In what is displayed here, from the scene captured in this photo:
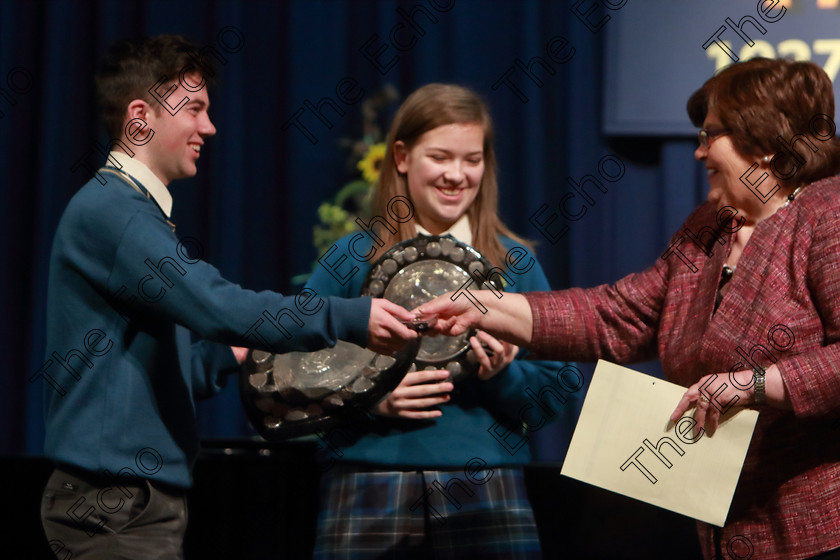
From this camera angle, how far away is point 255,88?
158 inches

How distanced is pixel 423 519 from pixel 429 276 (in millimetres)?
535

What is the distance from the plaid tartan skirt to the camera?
71.2 inches

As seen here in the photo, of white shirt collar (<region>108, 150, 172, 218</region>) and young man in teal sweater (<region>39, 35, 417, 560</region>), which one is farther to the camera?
white shirt collar (<region>108, 150, 172, 218</region>)

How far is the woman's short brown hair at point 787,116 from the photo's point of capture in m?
1.57

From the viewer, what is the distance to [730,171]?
64.4 inches

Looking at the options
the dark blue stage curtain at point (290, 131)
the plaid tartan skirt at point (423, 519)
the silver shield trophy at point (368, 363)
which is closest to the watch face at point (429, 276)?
the silver shield trophy at point (368, 363)

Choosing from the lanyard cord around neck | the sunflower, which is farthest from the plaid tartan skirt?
the sunflower

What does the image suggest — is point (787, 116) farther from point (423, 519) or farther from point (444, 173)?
point (423, 519)

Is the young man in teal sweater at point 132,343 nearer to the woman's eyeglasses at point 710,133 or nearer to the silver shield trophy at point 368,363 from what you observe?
the silver shield trophy at point 368,363

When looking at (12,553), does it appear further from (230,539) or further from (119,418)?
(119,418)

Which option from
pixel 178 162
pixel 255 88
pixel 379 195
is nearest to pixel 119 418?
pixel 178 162

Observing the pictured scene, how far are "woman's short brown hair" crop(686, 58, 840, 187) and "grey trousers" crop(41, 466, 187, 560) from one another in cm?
131

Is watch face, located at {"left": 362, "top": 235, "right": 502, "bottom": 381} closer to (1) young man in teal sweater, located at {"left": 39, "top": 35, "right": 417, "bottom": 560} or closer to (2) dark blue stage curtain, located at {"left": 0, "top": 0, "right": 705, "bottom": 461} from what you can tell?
(1) young man in teal sweater, located at {"left": 39, "top": 35, "right": 417, "bottom": 560}

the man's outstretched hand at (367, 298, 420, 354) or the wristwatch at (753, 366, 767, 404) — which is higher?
the man's outstretched hand at (367, 298, 420, 354)
